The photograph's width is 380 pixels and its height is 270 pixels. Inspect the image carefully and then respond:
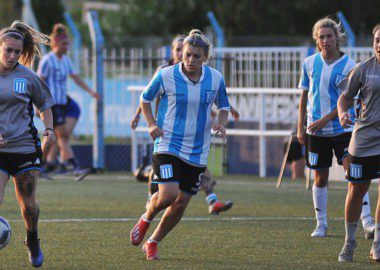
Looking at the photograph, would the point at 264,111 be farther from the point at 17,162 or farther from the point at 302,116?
the point at 17,162

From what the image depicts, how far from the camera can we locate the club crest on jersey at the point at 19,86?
26.4 ft

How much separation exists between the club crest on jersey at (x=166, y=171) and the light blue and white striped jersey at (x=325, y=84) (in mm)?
2140

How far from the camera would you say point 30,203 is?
26.8 ft

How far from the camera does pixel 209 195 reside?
12180mm

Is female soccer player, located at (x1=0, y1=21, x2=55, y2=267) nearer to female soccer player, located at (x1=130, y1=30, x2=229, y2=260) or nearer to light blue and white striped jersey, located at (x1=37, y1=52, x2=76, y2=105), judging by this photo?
female soccer player, located at (x1=130, y1=30, x2=229, y2=260)

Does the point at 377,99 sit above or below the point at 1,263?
above

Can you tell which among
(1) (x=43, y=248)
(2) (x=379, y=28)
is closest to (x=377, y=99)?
(2) (x=379, y=28)

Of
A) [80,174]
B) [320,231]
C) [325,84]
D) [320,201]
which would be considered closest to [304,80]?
[325,84]

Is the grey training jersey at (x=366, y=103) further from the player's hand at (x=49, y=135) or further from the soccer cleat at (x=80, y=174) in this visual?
the soccer cleat at (x=80, y=174)

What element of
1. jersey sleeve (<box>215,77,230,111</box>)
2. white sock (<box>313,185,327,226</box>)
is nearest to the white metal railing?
white sock (<box>313,185,327,226</box>)

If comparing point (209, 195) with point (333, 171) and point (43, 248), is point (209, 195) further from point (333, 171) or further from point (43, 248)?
point (333, 171)

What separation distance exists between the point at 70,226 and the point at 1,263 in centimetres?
249

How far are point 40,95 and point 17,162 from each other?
0.54 meters

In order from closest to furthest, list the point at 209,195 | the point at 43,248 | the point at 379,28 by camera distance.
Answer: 1. the point at 379,28
2. the point at 43,248
3. the point at 209,195
